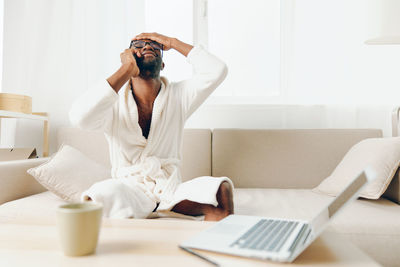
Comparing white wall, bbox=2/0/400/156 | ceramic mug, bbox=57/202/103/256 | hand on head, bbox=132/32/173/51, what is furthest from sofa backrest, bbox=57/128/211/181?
ceramic mug, bbox=57/202/103/256

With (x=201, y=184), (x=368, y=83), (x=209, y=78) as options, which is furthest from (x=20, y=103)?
(x=368, y=83)

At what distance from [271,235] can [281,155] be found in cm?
131

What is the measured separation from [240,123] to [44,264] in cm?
179

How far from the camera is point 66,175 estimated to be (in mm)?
1473

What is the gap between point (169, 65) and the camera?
2.33 metres

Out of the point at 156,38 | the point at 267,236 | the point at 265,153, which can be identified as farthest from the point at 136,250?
the point at 265,153

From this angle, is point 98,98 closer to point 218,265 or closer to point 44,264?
point 44,264

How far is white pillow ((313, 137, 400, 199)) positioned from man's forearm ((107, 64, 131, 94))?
1.10m

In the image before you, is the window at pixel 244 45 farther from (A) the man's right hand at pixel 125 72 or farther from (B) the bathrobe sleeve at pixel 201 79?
(A) the man's right hand at pixel 125 72

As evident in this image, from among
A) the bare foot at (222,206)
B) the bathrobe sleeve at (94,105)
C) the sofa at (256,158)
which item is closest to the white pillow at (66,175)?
the sofa at (256,158)

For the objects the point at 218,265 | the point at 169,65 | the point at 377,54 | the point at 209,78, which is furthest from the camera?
the point at 169,65

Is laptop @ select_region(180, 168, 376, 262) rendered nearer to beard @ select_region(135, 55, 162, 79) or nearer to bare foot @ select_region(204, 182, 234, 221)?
bare foot @ select_region(204, 182, 234, 221)

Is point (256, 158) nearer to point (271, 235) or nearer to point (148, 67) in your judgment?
point (148, 67)

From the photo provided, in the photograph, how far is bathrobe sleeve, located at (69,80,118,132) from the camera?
1261 millimetres
